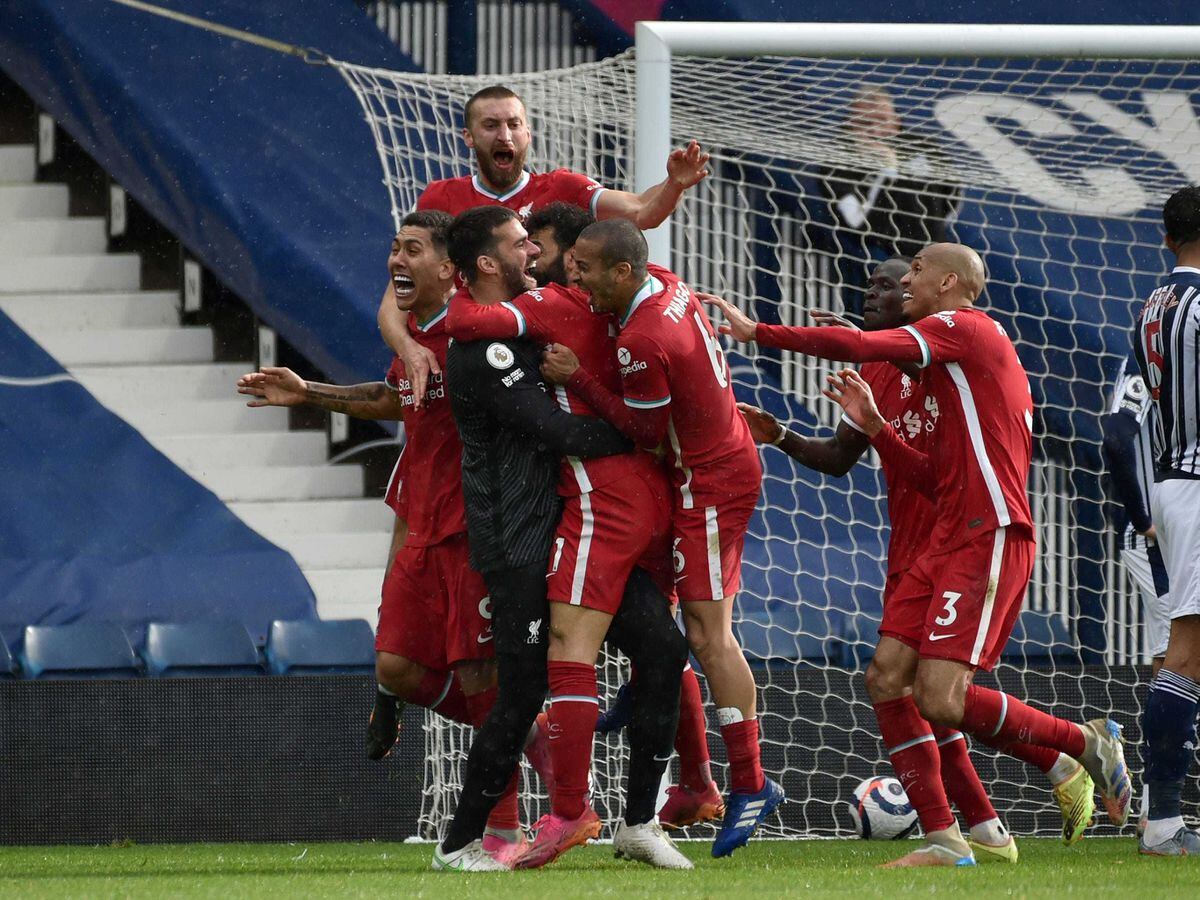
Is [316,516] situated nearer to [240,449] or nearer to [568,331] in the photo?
[240,449]

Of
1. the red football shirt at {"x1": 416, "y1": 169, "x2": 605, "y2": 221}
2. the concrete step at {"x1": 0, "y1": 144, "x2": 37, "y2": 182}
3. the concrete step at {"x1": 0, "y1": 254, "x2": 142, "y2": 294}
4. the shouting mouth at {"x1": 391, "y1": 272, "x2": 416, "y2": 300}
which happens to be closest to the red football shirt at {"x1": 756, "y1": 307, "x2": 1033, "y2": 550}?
the red football shirt at {"x1": 416, "y1": 169, "x2": 605, "y2": 221}

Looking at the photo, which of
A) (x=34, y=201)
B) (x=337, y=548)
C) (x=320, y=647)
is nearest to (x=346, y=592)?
(x=337, y=548)

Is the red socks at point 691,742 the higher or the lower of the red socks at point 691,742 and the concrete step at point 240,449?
the lower

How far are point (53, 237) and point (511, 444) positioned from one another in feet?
23.0

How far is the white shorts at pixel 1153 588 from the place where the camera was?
6.53 meters

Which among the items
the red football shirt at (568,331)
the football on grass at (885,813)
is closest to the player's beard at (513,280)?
the red football shirt at (568,331)

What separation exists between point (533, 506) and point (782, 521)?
419 cm

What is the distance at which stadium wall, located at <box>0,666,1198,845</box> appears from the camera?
7129mm

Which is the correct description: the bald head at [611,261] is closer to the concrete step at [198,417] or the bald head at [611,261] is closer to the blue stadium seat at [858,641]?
the blue stadium seat at [858,641]

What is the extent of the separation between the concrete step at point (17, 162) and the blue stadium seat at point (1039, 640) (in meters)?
7.00

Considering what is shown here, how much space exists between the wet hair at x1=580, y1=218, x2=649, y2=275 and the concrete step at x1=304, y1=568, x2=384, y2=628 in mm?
5107

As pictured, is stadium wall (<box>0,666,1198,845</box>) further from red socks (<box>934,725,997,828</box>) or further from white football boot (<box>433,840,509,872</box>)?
white football boot (<box>433,840,509,872</box>)

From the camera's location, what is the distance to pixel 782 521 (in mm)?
9000

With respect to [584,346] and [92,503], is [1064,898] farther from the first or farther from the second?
[92,503]
